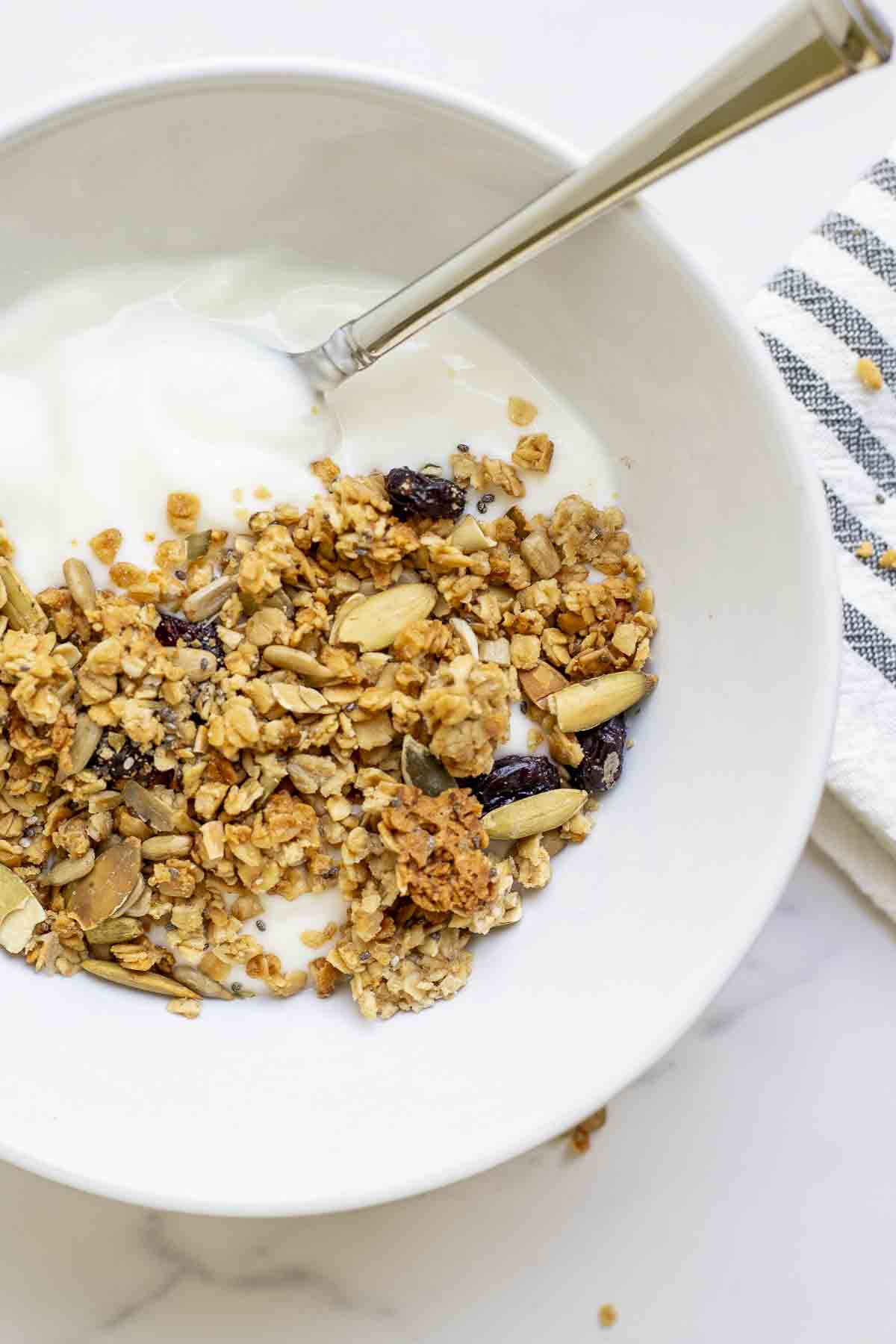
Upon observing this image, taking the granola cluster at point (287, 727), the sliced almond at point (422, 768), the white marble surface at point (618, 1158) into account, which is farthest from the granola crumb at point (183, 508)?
the white marble surface at point (618, 1158)

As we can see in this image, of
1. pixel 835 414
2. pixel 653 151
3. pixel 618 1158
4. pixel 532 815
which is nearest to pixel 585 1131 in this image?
pixel 618 1158

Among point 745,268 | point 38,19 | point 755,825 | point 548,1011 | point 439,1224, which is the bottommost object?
point 439,1224

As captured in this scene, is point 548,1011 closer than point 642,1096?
Yes

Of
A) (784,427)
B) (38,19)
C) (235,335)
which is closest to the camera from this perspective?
(784,427)

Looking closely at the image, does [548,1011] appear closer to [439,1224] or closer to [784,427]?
[439,1224]

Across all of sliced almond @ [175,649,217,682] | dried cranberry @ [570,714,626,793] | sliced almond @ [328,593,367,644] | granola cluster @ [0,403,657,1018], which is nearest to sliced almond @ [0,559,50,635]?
granola cluster @ [0,403,657,1018]

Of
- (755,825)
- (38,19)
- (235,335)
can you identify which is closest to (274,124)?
(235,335)

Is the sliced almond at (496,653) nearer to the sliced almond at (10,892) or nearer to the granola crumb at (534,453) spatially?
the granola crumb at (534,453)
